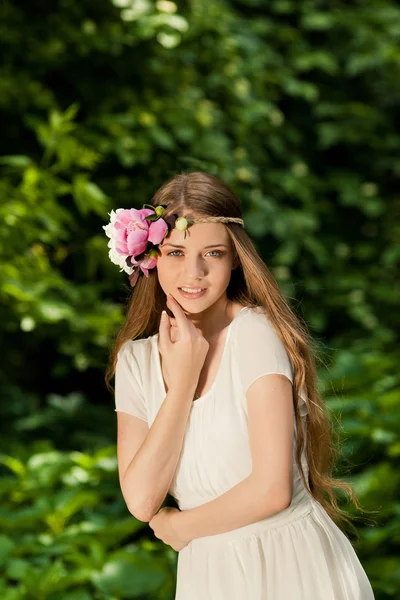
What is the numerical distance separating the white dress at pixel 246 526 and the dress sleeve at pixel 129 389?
3cm

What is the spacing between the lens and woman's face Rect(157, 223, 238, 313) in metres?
1.67

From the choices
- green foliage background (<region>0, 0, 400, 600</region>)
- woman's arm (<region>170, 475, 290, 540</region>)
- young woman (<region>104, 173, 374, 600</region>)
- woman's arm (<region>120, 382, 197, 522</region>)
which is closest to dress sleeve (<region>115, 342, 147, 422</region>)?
young woman (<region>104, 173, 374, 600</region>)

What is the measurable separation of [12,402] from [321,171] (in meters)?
2.71

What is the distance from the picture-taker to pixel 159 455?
1631 mm

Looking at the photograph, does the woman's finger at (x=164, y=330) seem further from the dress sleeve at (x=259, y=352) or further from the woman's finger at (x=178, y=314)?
the dress sleeve at (x=259, y=352)

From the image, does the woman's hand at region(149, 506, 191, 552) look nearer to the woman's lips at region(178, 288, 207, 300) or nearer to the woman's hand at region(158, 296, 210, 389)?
the woman's hand at region(158, 296, 210, 389)

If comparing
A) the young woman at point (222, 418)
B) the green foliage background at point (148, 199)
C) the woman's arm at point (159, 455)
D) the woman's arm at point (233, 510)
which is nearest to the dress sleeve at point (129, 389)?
the young woman at point (222, 418)

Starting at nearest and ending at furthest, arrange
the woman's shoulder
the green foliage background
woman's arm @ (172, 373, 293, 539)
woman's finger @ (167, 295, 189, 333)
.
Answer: woman's arm @ (172, 373, 293, 539), woman's finger @ (167, 295, 189, 333), the woman's shoulder, the green foliage background

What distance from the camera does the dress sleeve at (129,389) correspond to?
176cm

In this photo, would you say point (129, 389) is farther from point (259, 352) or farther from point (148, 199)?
point (148, 199)

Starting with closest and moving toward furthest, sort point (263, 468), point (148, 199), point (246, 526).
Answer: point (263, 468) → point (246, 526) → point (148, 199)

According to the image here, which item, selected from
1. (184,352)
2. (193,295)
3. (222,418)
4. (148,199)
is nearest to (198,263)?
(193,295)

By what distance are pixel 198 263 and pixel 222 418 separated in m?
0.27

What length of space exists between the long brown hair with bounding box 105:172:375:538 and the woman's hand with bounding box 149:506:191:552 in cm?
24
